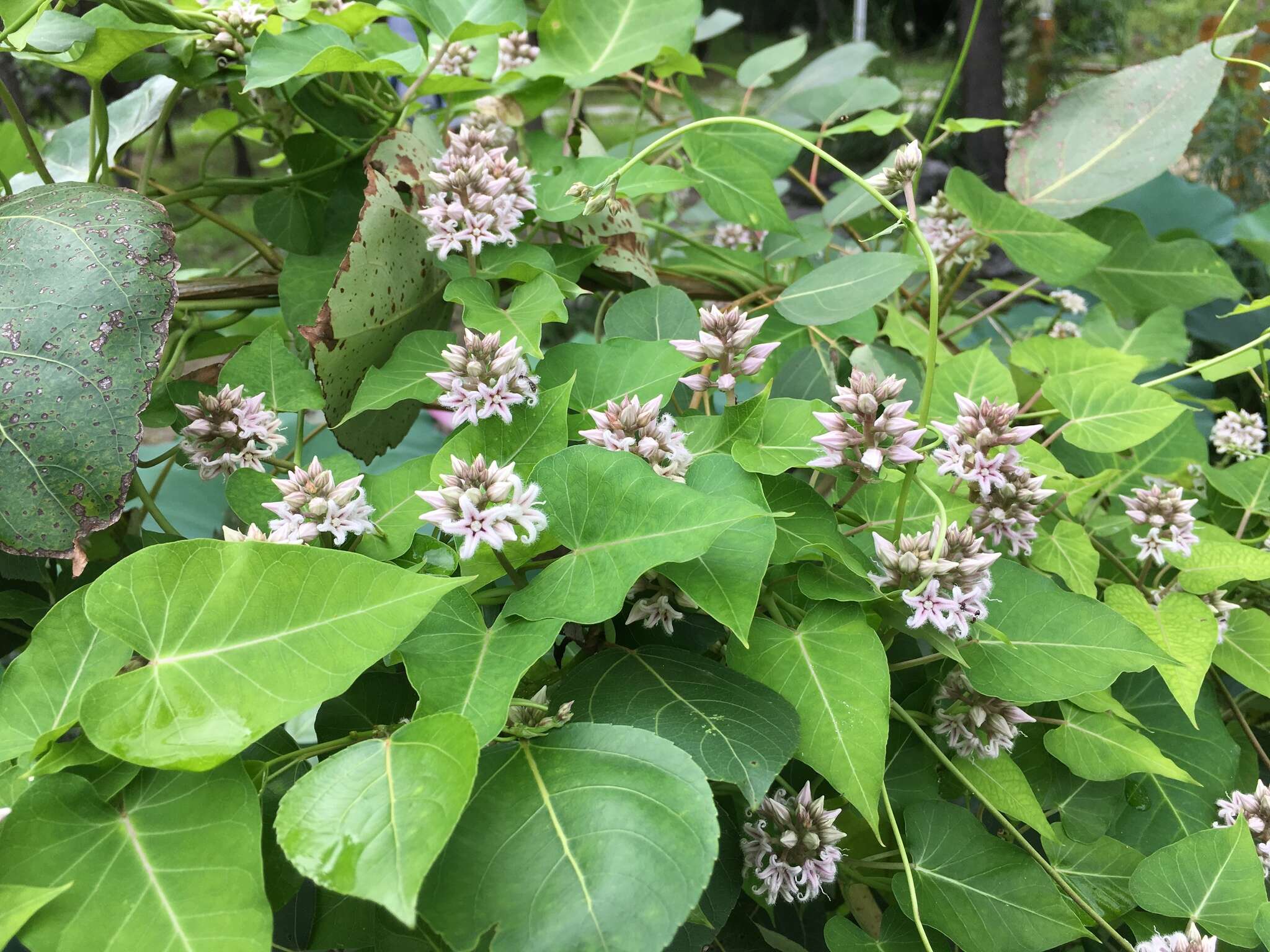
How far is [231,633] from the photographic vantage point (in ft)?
1.18

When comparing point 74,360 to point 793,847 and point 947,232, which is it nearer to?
point 793,847

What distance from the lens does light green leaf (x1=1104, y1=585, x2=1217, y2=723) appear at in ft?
1.59

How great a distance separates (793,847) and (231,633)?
276 mm

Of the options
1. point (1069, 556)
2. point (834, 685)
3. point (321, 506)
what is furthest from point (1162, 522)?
point (321, 506)

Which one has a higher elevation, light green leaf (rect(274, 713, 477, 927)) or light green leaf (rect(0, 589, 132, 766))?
light green leaf (rect(274, 713, 477, 927))

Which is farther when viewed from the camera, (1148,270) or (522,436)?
(1148,270)

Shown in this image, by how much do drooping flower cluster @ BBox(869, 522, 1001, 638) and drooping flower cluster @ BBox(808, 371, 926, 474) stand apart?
1.5 inches

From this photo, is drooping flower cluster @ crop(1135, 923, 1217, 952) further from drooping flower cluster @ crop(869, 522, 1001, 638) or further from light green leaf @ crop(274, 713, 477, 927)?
light green leaf @ crop(274, 713, 477, 927)

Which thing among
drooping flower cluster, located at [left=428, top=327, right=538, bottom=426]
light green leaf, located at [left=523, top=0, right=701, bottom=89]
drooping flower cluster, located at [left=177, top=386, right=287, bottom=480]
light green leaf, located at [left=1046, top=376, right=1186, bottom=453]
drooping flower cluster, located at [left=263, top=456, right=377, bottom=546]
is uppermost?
light green leaf, located at [left=523, top=0, right=701, bottom=89]

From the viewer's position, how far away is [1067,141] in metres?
0.78

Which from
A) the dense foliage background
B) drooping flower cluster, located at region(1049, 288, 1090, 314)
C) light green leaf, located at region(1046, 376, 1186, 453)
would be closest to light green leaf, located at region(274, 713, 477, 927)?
the dense foliage background

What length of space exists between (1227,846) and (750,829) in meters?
0.25

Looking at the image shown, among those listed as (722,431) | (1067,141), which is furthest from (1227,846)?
(1067,141)

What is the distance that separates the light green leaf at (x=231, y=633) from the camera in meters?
0.34
